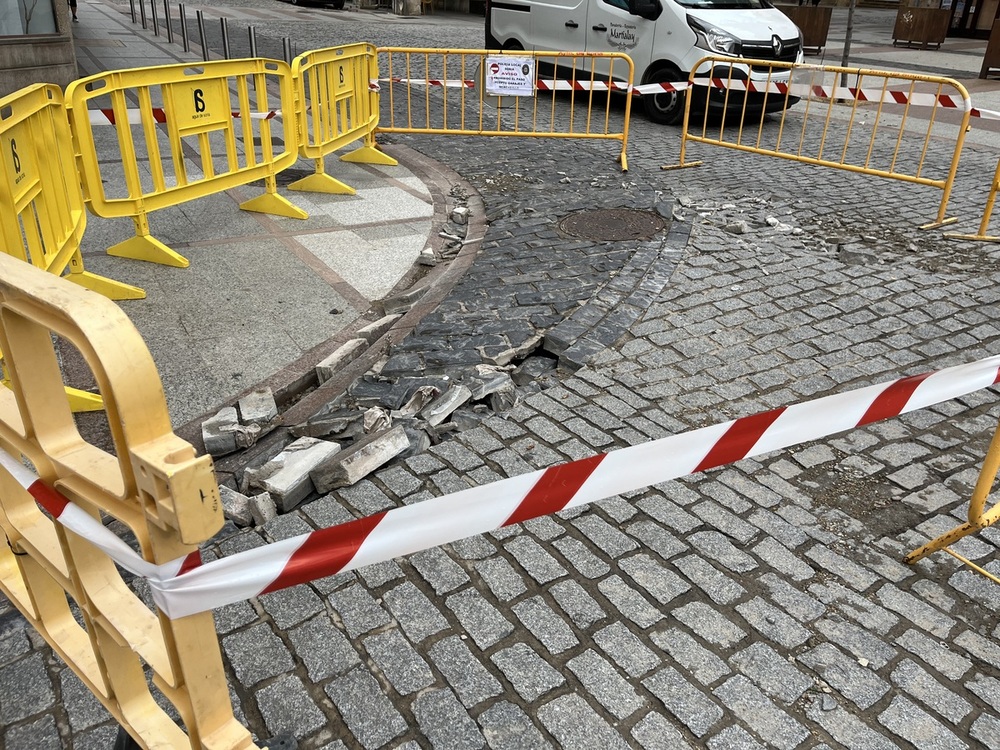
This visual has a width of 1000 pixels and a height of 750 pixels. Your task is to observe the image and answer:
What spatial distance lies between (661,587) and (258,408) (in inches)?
88.5

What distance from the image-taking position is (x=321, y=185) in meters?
8.02

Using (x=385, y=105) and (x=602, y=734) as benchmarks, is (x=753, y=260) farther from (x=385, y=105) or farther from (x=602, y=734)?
(x=385, y=105)

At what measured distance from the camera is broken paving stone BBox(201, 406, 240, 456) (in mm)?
3883

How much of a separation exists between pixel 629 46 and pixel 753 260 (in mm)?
6566

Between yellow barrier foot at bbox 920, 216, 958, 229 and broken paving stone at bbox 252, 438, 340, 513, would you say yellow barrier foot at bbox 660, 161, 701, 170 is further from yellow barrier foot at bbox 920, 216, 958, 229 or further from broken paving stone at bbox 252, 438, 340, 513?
broken paving stone at bbox 252, 438, 340, 513

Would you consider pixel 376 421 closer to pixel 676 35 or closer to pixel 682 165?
pixel 682 165

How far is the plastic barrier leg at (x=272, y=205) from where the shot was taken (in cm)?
721

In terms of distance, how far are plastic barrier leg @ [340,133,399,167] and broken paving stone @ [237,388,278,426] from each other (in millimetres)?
5607

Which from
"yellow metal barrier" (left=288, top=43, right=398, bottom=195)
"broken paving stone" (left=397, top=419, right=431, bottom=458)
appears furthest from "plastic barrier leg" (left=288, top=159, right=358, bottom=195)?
"broken paving stone" (left=397, top=419, right=431, bottom=458)

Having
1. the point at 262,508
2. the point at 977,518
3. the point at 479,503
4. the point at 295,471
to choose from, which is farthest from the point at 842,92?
Result: the point at 479,503

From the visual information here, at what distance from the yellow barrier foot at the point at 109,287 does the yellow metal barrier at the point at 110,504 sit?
3.31 metres

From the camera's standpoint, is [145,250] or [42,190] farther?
[145,250]

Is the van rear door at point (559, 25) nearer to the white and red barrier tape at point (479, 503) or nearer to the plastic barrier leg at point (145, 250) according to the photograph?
the plastic barrier leg at point (145, 250)

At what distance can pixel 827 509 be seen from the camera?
3.49 meters
